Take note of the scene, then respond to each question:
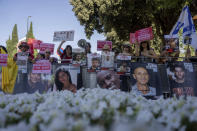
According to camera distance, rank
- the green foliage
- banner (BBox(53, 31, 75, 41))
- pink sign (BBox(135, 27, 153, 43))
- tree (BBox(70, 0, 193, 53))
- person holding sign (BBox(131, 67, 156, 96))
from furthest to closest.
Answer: the green foliage
tree (BBox(70, 0, 193, 53))
banner (BBox(53, 31, 75, 41))
pink sign (BBox(135, 27, 153, 43))
person holding sign (BBox(131, 67, 156, 96))

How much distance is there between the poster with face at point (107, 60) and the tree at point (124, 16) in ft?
24.2

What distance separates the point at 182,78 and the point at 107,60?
2.16 metres

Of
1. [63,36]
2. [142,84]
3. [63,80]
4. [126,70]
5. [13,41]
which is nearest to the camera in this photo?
[142,84]

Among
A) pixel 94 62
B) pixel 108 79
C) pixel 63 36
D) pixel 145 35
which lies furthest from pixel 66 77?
pixel 145 35

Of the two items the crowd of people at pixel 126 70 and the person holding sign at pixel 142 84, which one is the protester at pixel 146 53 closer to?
the crowd of people at pixel 126 70

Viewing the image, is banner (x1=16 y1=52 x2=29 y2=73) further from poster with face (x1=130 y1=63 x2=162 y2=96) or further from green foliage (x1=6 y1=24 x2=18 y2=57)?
green foliage (x1=6 y1=24 x2=18 y2=57)

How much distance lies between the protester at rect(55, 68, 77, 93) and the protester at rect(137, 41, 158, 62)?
220 cm

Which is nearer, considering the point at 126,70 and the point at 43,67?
the point at 126,70

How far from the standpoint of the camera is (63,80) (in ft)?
20.3

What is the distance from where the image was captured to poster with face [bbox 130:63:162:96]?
5.69 metres

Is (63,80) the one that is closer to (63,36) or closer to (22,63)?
(22,63)

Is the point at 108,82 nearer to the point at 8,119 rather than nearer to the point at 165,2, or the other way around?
the point at 165,2

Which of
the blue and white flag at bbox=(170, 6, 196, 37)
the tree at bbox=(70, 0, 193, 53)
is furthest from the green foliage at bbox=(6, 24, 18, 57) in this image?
the blue and white flag at bbox=(170, 6, 196, 37)

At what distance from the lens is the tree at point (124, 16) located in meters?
14.8
